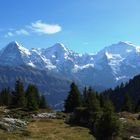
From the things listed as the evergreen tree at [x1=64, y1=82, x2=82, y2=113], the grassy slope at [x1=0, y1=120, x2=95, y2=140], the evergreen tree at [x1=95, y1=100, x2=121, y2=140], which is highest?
the evergreen tree at [x1=64, y1=82, x2=82, y2=113]

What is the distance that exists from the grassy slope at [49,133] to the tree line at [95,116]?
2600mm

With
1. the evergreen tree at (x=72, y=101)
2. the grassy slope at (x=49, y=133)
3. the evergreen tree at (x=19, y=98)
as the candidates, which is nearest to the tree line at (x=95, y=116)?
the evergreen tree at (x=72, y=101)

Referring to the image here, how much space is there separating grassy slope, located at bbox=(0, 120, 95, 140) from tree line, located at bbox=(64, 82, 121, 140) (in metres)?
2.60

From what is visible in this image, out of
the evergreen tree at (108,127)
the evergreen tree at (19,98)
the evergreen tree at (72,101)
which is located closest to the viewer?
the evergreen tree at (108,127)

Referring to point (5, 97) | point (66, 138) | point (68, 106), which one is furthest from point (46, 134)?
point (5, 97)

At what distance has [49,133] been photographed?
68.3 m

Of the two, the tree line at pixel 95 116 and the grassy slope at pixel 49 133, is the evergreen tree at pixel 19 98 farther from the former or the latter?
the grassy slope at pixel 49 133

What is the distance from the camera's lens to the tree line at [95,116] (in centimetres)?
6106

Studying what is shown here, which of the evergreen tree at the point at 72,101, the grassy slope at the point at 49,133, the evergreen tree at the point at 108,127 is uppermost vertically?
the evergreen tree at the point at 72,101

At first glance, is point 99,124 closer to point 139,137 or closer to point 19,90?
point 139,137

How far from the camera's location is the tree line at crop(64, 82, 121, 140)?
61.1 m

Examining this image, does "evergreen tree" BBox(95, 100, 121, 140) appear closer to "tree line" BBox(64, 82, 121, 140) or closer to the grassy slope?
"tree line" BBox(64, 82, 121, 140)

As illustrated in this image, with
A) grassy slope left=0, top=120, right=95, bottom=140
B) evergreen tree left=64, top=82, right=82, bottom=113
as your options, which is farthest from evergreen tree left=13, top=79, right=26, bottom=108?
grassy slope left=0, top=120, right=95, bottom=140

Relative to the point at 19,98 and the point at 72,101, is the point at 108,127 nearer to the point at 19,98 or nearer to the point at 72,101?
the point at 72,101
